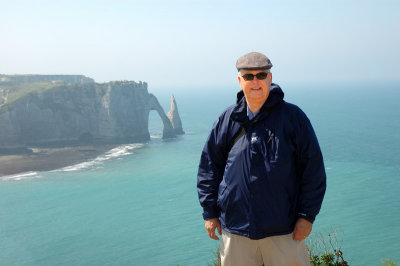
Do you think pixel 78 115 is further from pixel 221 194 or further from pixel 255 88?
pixel 255 88

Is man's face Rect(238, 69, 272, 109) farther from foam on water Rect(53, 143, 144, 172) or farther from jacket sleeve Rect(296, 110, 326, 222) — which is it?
foam on water Rect(53, 143, 144, 172)

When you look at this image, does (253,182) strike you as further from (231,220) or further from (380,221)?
(380,221)

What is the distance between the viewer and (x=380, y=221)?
34594 mm

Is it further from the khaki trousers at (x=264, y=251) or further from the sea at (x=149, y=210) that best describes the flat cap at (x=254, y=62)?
the sea at (x=149, y=210)

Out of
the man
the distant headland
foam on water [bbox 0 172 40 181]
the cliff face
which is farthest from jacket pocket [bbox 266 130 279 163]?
the cliff face

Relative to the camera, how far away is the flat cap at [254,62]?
3.49 meters

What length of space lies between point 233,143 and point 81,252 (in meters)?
29.9

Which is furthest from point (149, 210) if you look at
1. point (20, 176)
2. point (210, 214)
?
point (210, 214)

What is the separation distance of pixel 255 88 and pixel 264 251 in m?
1.35

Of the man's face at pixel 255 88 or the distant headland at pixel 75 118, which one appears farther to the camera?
the distant headland at pixel 75 118

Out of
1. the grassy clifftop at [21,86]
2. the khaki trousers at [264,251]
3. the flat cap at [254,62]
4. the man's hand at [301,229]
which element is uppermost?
the grassy clifftop at [21,86]

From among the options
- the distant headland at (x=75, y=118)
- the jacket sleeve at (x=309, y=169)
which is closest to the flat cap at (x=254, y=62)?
the jacket sleeve at (x=309, y=169)

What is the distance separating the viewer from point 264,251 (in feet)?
11.5

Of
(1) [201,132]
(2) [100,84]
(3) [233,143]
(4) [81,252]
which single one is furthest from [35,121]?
(3) [233,143]
